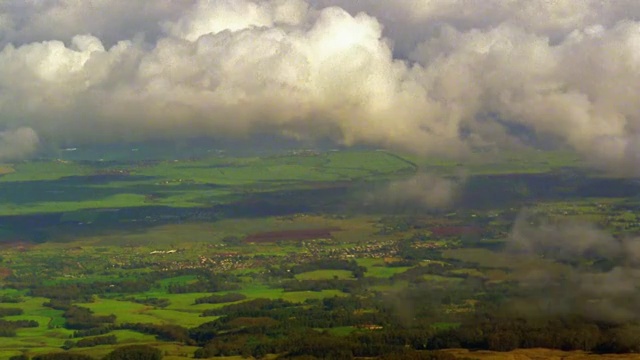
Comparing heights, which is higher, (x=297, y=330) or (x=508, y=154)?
(x=508, y=154)

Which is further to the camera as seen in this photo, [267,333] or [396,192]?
[396,192]

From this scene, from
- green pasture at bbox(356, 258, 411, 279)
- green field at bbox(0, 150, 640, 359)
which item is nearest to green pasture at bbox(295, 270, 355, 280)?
green field at bbox(0, 150, 640, 359)

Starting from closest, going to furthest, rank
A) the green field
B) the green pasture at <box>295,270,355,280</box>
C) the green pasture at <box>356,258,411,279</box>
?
the green field
the green pasture at <box>356,258,411,279</box>
the green pasture at <box>295,270,355,280</box>

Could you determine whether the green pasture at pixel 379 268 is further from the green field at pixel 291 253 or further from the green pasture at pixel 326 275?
the green pasture at pixel 326 275

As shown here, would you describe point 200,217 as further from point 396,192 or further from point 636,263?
point 636,263

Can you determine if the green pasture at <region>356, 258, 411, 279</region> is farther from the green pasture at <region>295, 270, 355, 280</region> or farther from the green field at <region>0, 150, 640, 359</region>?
the green pasture at <region>295, 270, 355, 280</region>

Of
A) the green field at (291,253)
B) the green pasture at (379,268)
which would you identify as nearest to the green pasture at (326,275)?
the green field at (291,253)

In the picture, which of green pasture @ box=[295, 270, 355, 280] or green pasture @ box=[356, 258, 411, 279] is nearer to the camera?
green pasture @ box=[356, 258, 411, 279]

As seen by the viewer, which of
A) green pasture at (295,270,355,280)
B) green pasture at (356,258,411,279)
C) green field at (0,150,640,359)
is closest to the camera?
green field at (0,150,640,359)

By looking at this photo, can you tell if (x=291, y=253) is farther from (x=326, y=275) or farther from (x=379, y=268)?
(x=379, y=268)

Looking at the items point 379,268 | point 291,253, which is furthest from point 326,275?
point 291,253

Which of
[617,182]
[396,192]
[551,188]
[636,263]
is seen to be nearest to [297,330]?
[636,263]
